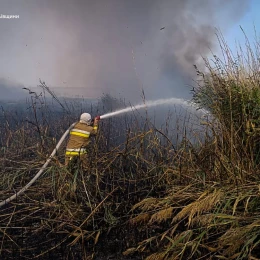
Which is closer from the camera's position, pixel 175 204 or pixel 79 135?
pixel 175 204

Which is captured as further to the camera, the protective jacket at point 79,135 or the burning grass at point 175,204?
the protective jacket at point 79,135

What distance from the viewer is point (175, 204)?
3875 millimetres

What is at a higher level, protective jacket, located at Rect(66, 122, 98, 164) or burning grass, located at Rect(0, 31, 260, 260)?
protective jacket, located at Rect(66, 122, 98, 164)

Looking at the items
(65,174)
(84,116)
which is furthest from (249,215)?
(84,116)

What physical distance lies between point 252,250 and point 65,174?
2.51m

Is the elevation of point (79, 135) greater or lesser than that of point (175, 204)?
greater

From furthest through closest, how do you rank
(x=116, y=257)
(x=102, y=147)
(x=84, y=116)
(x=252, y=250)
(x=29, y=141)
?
(x=29, y=141)
(x=102, y=147)
(x=84, y=116)
(x=116, y=257)
(x=252, y=250)

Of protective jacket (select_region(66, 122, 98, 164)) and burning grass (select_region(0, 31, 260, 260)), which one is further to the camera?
protective jacket (select_region(66, 122, 98, 164))

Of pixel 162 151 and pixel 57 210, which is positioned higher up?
pixel 162 151

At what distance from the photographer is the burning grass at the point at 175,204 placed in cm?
323

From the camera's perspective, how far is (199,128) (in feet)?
16.2

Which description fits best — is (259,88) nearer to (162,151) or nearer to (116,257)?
(162,151)

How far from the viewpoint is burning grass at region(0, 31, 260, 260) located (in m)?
3.23

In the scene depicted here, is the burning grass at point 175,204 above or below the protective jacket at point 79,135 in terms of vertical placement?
below
